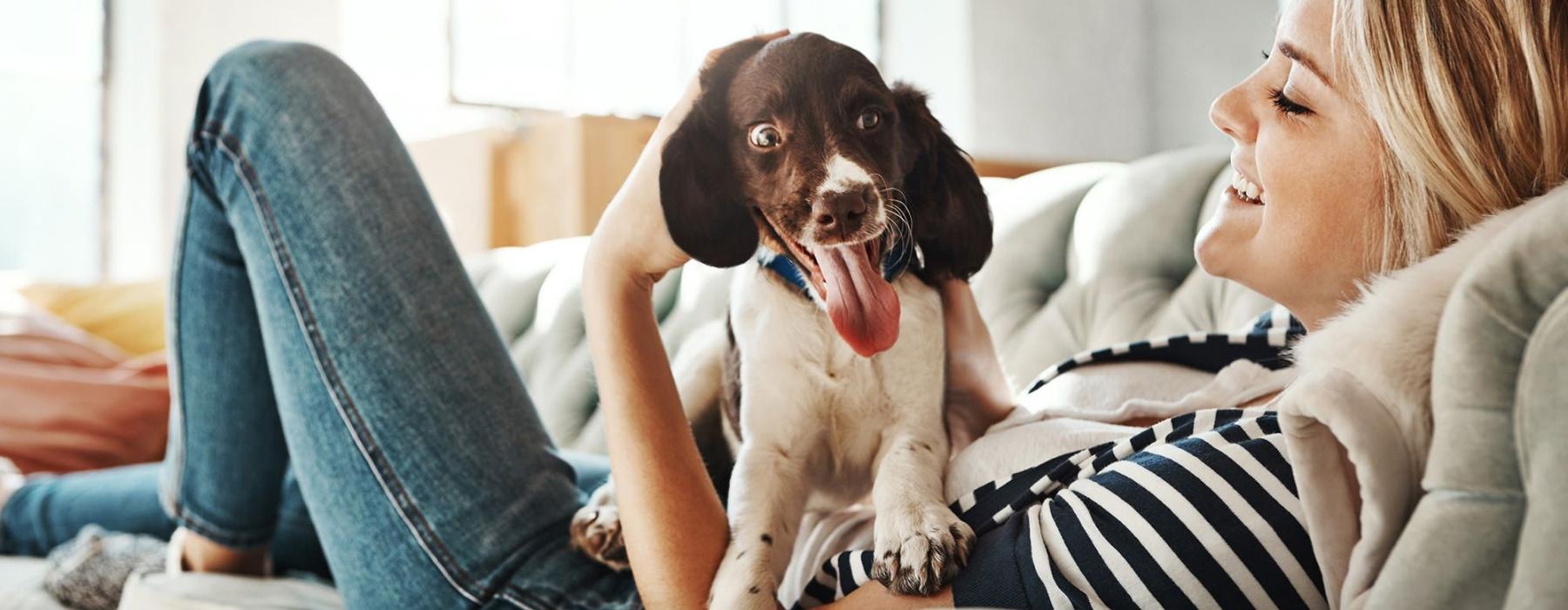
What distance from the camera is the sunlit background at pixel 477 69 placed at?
455 cm

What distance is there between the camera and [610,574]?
113 cm

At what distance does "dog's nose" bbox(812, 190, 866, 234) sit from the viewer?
760 millimetres

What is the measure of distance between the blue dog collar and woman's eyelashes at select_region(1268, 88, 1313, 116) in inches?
12.8

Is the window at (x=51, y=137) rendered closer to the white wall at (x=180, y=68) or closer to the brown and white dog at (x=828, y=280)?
the white wall at (x=180, y=68)

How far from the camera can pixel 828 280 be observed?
2.64 feet

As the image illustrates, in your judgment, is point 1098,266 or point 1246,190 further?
point 1098,266

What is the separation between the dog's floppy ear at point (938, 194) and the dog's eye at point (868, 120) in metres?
0.03

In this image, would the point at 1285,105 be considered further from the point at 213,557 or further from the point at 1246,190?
the point at 213,557

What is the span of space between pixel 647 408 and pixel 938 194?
0.32 m

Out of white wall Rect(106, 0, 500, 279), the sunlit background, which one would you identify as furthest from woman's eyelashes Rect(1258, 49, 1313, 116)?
white wall Rect(106, 0, 500, 279)

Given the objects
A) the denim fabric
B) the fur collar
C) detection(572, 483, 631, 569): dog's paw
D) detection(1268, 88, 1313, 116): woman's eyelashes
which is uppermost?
detection(1268, 88, 1313, 116): woman's eyelashes

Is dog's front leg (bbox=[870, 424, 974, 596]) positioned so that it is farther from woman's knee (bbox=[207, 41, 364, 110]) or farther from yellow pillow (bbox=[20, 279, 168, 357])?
yellow pillow (bbox=[20, 279, 168, 357])

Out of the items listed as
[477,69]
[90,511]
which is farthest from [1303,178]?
[477,69]

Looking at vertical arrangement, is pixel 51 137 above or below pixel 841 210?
below
